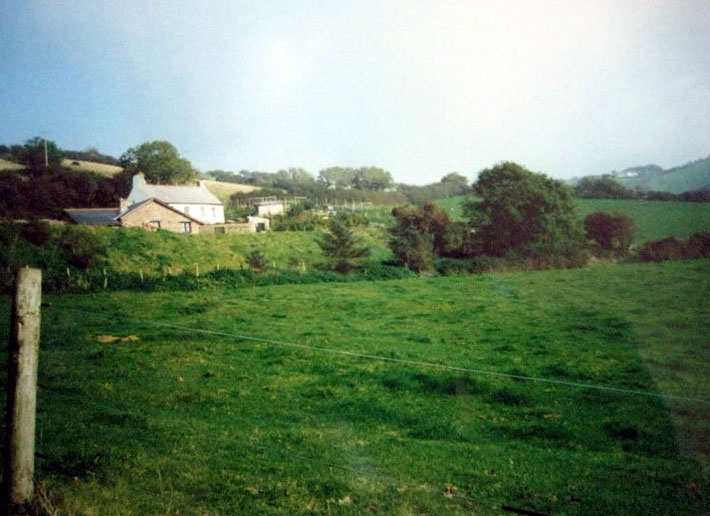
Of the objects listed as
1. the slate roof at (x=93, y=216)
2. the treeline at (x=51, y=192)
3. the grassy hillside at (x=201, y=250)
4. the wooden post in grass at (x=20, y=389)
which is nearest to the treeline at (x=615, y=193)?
the grassy hillside at (x=201, y=250)

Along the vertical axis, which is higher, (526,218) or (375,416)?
(526,218)

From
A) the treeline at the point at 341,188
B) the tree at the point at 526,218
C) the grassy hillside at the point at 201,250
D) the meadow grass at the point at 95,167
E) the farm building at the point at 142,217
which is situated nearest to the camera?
the grassy hillside at the point at 201,250

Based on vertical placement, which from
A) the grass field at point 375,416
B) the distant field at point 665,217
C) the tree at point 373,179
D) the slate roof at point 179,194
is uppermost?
the tree at point 373,179

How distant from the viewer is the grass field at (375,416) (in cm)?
575

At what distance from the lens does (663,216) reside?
1425 inches

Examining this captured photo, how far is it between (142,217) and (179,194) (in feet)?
42.2

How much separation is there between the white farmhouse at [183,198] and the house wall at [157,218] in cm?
176

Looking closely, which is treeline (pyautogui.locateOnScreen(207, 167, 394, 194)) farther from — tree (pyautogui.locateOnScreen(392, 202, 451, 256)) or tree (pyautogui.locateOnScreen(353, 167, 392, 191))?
tree (pyautogui.locateOnScreen(392, 202, 451, 256))

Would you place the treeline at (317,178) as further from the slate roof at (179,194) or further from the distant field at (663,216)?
the distant field at (663,216)

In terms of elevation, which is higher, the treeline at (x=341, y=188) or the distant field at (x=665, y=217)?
the treeline at (x=341, y=188)

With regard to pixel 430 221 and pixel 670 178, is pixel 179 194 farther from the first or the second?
pixel 670 178

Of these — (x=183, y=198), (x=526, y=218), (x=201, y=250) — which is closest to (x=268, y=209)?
(x=183, y=198)

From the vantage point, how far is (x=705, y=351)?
13.7 m

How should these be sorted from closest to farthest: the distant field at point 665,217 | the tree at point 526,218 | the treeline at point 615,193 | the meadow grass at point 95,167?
1. the treeline at point 615,193
2. the distant field at point 665,217
3. the tree at point 526,218
4. the meadow grass at point 95,167
